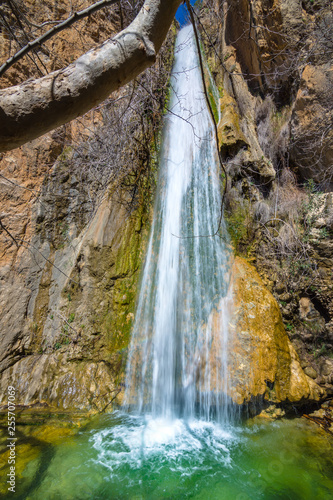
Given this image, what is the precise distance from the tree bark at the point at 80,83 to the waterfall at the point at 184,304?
6.19ft

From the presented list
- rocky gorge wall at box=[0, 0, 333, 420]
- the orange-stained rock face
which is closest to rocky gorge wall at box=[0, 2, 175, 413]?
rocky gorge wall at box=[0, 0, 333, 420]

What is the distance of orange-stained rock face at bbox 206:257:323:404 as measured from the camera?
11.0ft

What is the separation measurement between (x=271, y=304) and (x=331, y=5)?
187 inches

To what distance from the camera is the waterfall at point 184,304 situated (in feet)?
11.5

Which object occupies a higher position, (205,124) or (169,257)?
(205,124)

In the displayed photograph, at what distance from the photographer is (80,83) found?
1.14m

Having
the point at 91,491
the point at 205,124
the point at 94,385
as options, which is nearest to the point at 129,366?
the point at 94,385

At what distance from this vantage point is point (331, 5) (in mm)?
4234

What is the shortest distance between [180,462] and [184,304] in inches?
73.5

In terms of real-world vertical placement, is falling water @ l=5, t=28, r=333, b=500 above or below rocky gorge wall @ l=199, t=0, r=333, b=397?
below

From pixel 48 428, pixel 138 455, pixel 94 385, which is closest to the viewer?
pixel 138 455

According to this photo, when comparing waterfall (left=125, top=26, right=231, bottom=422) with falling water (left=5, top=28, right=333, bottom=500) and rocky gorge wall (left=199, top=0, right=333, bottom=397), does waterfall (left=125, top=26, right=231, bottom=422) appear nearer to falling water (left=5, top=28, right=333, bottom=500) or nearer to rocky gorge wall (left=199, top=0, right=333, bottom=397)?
falling water (left=5, top=28, right=333, bottom=500)

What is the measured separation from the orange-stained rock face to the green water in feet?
1.17

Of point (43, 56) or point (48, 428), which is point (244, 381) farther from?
point (43, 56)
